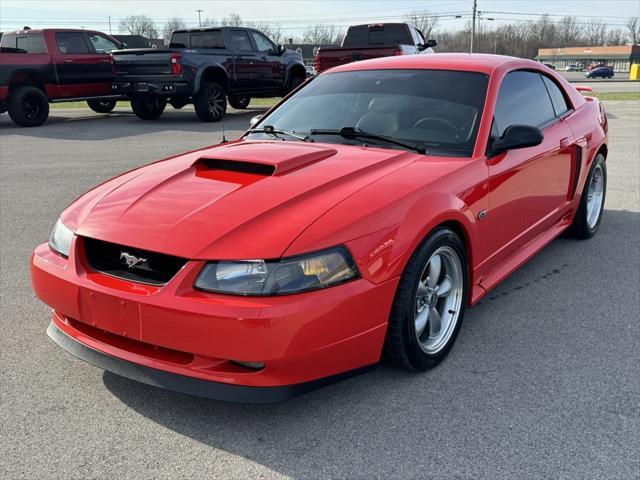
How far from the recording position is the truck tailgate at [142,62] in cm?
1338

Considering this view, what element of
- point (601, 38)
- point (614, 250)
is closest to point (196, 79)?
point (614, 250)

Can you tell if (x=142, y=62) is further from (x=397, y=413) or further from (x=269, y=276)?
(x=397, y=413)

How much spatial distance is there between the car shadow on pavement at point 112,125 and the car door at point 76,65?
810 mm

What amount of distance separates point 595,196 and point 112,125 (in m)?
11.9

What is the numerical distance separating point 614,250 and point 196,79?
34.8 feet

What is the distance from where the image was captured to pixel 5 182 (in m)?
7.96

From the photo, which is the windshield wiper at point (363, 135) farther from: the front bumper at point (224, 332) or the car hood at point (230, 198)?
the front bumper at point (224, 332)

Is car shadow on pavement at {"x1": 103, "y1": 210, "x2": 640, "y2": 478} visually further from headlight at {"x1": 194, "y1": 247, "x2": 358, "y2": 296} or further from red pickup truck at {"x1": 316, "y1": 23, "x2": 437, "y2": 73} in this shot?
red pickup truck at {"x1": 316, "y1": 23, "x2": 437, "y2": 73}

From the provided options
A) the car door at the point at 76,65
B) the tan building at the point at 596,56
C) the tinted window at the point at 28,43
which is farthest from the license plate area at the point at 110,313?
the tan building at the point at 596,56

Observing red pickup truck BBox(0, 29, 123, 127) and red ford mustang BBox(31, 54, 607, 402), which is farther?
red pickup truck BBox(0, 29, 123, 127)

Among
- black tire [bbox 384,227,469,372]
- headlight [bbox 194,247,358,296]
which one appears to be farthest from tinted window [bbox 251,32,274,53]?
headlight [bbox 194,247,358,296]

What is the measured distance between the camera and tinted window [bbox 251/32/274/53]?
15.7 meters

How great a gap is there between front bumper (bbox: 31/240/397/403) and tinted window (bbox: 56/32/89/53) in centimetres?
1353

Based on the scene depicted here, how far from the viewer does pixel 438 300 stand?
326 cm
